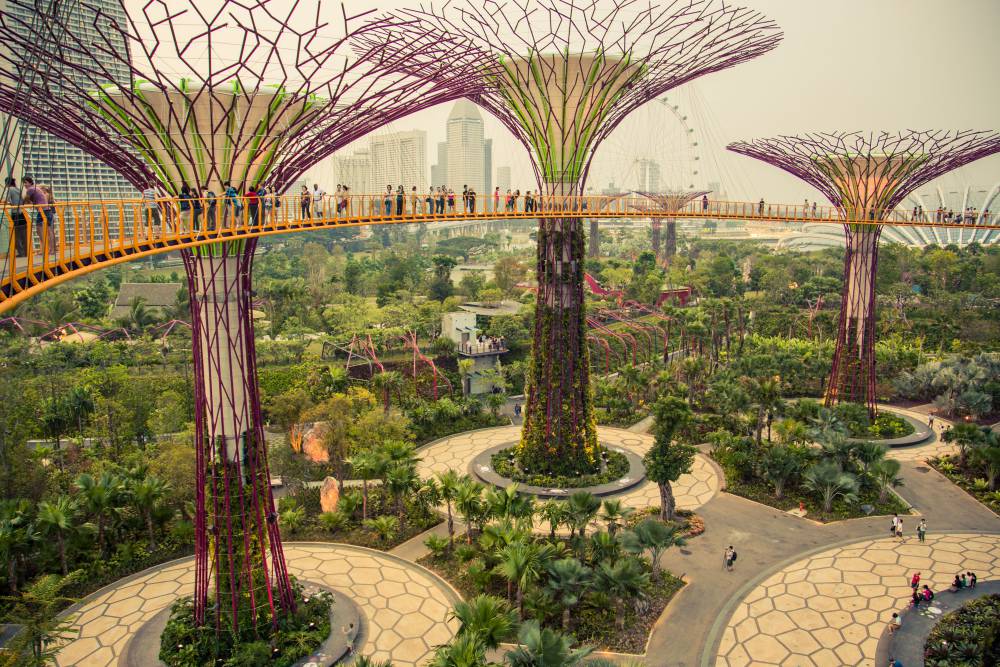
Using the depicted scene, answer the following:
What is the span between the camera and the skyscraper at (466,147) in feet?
237

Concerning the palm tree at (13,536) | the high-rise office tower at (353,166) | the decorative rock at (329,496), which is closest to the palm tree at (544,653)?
the decorative rock at (329,496)

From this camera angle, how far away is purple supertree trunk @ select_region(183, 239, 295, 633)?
17578mm

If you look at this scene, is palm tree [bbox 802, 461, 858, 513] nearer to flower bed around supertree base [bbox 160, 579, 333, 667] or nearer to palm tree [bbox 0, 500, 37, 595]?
flower bed around supertree base [bbox 160, 579, 333, 667]

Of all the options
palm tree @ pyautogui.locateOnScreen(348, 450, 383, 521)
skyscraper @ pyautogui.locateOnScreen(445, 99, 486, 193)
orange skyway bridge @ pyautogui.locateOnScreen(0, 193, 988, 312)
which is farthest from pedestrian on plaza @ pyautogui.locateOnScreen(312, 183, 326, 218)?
skyscraper @ pyautogui.locateOnScreen(445, 99, 486, 193)

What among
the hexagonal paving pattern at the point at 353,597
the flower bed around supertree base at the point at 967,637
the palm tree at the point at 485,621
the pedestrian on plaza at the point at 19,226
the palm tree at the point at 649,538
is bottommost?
the hexagonal paving pattern at the point at 353,597

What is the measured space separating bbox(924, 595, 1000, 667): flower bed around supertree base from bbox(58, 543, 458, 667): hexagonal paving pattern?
1280 centimetres

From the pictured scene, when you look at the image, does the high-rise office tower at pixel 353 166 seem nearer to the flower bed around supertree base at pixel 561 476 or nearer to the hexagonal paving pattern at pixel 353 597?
the flower bed around supertree base at pixel 561 476

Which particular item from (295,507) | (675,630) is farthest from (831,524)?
(295,507)

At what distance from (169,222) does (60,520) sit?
10.5 m

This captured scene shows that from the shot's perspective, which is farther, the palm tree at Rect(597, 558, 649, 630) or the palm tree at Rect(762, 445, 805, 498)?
the palm tree at Rect(762, 445, 805, 498)

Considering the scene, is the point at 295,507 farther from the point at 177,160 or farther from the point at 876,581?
the point at 876,581

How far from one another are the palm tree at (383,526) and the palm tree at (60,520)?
9253 mm

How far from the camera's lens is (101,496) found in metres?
22.5

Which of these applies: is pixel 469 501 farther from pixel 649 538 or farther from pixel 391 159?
pixel 391 159
